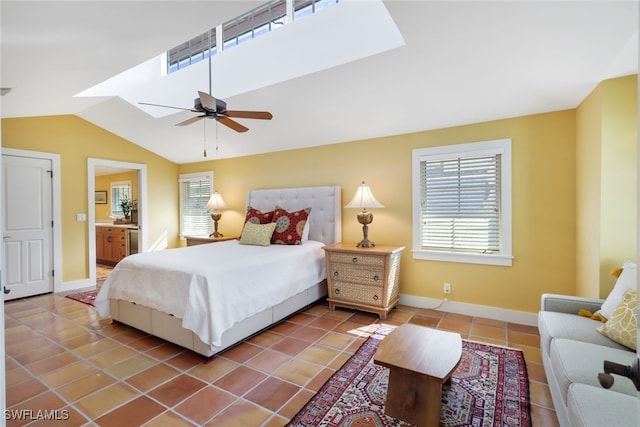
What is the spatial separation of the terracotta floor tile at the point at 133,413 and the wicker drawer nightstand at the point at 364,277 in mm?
2120

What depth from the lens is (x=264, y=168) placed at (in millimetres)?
5062

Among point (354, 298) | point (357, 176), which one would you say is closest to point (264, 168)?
point (357, 176)

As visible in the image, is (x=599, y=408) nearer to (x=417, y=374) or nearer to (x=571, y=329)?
(x=417, y=374)

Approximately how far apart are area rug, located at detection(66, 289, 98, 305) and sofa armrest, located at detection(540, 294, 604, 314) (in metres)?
4.96

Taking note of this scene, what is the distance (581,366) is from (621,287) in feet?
2.78

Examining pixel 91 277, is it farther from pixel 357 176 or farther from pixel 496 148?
pixel 496 148

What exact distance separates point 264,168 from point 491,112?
3253 millimetres

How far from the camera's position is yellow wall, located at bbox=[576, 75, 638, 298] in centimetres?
241

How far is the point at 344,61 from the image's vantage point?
2.87m

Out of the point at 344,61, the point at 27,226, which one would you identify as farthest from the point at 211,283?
the point at 27,226

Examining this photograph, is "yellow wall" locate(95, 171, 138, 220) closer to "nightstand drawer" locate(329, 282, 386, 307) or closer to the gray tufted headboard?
the gray tufted headboard

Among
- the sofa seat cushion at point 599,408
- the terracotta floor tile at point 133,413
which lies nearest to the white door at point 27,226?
the terracotta floor tile at point 133,413

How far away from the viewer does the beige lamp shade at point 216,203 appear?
527 cm

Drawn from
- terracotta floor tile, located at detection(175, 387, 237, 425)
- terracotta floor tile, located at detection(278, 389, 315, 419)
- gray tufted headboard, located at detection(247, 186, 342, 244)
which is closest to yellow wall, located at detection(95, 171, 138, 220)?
gray tufted headboard, located at detection(247, 186, 342, 244)
